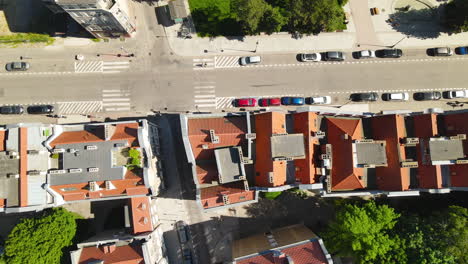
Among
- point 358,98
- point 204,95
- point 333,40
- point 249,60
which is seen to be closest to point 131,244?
point 204,95

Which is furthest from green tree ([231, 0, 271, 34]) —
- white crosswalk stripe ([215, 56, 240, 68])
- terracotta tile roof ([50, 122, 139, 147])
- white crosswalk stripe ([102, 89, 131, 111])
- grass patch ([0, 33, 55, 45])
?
grass patch ([0, 33, 55, 45])

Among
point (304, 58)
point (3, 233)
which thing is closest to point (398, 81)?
point (304, 58)

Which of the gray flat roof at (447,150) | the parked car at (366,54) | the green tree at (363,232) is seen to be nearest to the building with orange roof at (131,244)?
the green tree at (363,232)

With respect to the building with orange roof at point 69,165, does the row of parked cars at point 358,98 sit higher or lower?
higher

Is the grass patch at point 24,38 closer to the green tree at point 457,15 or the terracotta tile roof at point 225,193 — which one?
the terracotta tile roof at point 225,193

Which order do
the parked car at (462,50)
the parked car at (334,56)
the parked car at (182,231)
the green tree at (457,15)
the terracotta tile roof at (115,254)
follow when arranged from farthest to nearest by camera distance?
the parked car at (462,50) < the parked car at (334,56) < the parked car at (182,231) < the green tree at (457,15) < the terracotta tile roof at (115,254)

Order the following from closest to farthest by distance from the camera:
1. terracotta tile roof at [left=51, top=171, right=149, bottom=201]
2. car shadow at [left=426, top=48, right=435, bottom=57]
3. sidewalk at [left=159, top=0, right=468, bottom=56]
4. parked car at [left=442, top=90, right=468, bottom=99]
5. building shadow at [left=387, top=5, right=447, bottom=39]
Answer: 1. terracotta tile roof at [left=51, top=171, right=149, bottom=201]
2. parked car at [left=442, top=90, right=468, bottom=99]
3. sidewalk at [left=159, top=0, right=468, bottom=56]
4. car shadow at [left=426, top=48, right=435, bottom=57]
5. building shadow at [left=387, top=5, right=447, bottom=39]

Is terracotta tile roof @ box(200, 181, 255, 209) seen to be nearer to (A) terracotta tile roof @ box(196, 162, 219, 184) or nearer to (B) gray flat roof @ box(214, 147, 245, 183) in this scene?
(A) terracotta tile roof @ box(196, 162, 219, 184)
